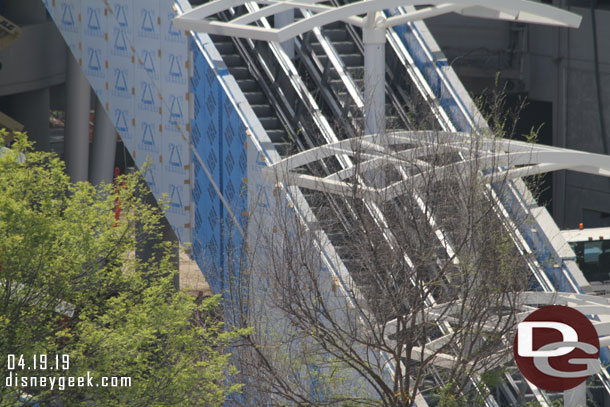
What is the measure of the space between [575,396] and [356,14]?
23.9 feet

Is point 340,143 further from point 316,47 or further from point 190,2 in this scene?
point 190,2

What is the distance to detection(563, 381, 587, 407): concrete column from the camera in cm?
1872

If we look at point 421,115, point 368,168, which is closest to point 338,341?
point 368,168

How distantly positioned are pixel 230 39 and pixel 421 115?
497 centimetres

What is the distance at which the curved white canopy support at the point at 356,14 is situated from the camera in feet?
69.3

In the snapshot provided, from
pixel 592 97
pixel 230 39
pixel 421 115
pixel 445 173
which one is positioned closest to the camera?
pixel 445 173

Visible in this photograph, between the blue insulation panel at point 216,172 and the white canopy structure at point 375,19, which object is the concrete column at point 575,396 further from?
the blue insulation panel at point 216,172

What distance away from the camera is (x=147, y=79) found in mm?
26875

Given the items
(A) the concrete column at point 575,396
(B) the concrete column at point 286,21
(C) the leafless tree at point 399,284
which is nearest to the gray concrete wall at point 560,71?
(B) the concrete column at point 286,21

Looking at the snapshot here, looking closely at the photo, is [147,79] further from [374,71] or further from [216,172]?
[374,71]

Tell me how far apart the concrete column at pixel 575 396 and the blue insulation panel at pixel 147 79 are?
32.6ft

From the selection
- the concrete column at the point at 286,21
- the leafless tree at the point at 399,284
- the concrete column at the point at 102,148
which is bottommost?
the leafless tree at the point at 399,284

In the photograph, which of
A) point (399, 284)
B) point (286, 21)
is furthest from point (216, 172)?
point (399, 284)

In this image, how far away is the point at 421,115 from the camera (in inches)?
955
